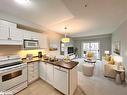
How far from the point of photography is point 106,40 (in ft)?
25.7

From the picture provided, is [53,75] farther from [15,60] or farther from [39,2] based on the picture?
[39,2]

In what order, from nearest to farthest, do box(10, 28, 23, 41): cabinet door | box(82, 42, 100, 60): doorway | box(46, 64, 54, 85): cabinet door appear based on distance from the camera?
box(10, 28, 23, 41): cabinet door, box(46, 64, 54, 85): cabinet door, box(82, 42, 100, 60): doorway

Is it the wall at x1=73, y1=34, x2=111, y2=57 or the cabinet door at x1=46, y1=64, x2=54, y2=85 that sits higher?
the wall at x1=73, y1=34, x2=111, y2=57

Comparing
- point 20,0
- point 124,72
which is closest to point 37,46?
point 20,0

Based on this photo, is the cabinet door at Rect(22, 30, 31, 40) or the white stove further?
the cabinet door at Rect(22, 30, 31, 40)

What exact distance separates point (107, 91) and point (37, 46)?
3471 mm

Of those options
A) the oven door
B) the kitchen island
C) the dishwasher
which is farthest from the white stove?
the dishwasher

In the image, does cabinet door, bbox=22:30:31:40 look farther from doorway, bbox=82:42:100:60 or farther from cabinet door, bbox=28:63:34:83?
doorway, bbox=82:42:100:60

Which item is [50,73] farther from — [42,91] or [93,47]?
[93,47]

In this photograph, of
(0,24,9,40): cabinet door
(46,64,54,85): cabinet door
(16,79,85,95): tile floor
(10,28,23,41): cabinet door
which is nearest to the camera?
(0,24,9,40): cabinet door

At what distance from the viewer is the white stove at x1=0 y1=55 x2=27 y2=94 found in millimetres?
2293

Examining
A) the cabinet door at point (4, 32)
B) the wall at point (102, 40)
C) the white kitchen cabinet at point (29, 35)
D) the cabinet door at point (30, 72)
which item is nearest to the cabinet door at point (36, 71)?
the cabinet door at point (30, 72)

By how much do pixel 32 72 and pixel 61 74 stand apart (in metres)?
1.54

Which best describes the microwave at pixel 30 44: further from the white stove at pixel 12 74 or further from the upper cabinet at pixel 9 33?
the white stove at pixel 12 74
